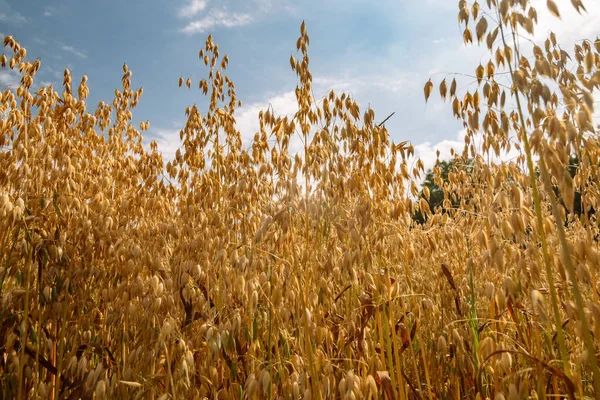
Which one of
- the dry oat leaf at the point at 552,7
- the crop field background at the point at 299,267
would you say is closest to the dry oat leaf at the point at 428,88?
the crop field background at the point at 299,267

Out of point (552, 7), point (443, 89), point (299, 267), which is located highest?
point (552, 7)

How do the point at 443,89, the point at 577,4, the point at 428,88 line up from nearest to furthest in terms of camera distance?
the point at 577,4 → the point at 443,89 → the point at 428,88

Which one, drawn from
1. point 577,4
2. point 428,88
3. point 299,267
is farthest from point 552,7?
point 299,267

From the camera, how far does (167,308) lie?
1.91 m

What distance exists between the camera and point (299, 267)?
1.84m

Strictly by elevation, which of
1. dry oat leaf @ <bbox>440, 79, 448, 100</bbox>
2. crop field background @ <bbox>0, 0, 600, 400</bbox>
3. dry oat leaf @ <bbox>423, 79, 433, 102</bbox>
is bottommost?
crop field background @ <bbox>0, 0, 600, 400</bbox>

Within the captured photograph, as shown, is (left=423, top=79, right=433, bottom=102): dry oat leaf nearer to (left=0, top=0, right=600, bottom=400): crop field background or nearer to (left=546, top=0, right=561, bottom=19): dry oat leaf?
(left=0, top=0, right=600, bottom=400): crop field background

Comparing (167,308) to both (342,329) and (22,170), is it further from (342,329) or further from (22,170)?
(22,170)

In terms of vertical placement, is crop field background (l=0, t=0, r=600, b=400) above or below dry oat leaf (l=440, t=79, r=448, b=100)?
below

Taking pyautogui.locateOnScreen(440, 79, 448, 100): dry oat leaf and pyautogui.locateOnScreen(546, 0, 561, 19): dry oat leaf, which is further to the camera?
pyautogui.locateOnScreen(440, 79, 448, 100): dry oat leaf

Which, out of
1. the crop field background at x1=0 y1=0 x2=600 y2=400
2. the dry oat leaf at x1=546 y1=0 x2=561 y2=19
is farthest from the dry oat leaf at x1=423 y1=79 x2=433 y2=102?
the dry oat leaf at x1=546 y1=0 x2=561 y2=19

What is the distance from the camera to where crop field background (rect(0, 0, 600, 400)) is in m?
1.37

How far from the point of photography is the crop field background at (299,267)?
1365 mm

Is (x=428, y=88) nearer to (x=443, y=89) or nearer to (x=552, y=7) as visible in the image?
(x=443, y=89)
